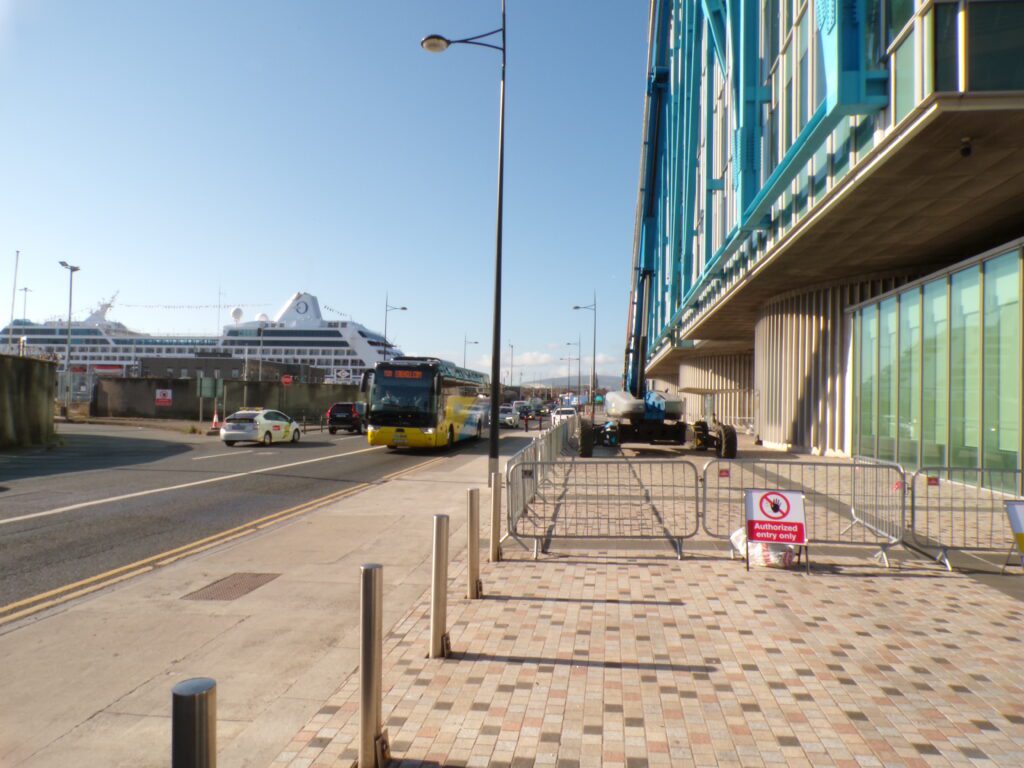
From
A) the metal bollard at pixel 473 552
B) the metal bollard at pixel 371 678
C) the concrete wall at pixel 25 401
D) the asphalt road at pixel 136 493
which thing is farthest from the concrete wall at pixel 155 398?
the metal bollard at pixel 371 678

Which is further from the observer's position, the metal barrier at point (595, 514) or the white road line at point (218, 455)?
the white road line at point (218, 455)

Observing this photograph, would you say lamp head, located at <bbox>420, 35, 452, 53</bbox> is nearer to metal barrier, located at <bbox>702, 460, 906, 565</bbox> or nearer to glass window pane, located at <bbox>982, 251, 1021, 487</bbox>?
metal barrier, located at <bbox>702, 460, 906, 565</bbox>

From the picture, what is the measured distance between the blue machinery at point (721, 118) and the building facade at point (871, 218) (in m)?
0.07

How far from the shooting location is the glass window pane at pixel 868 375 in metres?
21.4

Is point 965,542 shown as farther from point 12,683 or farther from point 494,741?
point 12,683

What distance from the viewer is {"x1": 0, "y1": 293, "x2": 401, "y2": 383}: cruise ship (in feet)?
288

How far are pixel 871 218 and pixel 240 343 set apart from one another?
276 feet

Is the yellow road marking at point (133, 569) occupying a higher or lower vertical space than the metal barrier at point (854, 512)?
lower

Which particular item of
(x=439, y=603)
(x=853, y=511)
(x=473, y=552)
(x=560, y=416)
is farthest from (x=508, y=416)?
(x=439, y=603)

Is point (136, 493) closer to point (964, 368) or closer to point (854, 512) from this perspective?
point (854, 512)

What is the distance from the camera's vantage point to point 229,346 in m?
90.9

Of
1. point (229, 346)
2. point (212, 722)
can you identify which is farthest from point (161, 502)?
point (229, 346)

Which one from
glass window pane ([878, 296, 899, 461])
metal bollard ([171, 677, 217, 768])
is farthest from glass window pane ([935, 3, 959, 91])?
metal bollard ([171, 677, 217, 768])

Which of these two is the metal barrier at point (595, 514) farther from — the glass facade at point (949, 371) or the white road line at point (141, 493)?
the white road line at point (141, 493)
